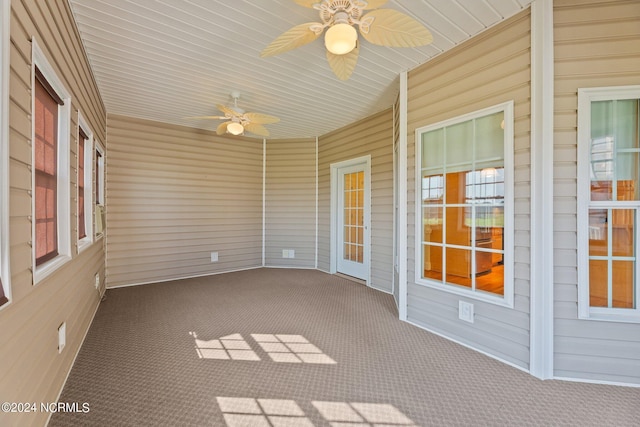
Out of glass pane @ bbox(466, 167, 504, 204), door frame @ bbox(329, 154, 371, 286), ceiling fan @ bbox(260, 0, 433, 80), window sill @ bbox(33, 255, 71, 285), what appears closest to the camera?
window sill @ bbox(33, 255, 71, 285)

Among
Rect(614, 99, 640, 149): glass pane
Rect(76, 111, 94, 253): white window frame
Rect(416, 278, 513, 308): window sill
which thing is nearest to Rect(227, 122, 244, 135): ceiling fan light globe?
Rect(76, 111, 94, 253): white window frame

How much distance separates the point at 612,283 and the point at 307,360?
7.58ft

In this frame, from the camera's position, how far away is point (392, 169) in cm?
419

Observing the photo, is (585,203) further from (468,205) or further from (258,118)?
(258,118)

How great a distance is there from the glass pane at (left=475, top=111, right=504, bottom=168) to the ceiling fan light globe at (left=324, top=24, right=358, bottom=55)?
138cm

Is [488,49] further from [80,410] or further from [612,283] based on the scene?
[80,410]

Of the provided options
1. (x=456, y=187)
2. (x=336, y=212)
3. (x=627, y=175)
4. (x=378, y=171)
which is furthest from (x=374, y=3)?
(x=336, y=212)

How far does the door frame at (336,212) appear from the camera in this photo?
4.68m

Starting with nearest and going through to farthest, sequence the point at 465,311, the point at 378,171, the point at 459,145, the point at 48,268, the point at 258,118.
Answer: the point at 48,268, the point at 465,311, the point at 459,145, the point at 258,118, the point at 378,171

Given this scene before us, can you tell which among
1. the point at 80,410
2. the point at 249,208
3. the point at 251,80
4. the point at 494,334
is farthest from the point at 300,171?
the point at 80,410

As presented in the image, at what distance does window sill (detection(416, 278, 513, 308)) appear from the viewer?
7.50 ft

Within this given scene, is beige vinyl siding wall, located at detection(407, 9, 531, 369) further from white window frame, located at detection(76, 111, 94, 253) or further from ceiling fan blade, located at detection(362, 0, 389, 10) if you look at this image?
white window frame, located at detection(76, 111, 94, 253)

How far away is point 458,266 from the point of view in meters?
2.68

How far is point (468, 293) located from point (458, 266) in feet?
0.84
